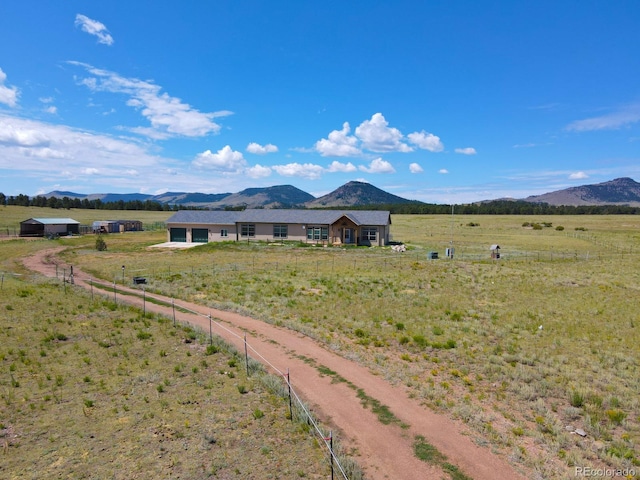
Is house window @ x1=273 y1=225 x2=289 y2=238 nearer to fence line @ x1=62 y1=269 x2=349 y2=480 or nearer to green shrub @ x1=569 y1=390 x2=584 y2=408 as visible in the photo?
fence line @ x1=62 y1=269 x2=349 y2=480

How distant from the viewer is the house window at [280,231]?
54.8m

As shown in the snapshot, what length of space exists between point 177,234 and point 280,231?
15374 millimetres

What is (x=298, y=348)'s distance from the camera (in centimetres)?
1461

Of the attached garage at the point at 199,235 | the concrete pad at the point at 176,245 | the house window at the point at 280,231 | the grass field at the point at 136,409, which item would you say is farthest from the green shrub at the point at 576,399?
the attached garage at the point at 199,235

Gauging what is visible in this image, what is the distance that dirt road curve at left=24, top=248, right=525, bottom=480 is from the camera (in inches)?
308

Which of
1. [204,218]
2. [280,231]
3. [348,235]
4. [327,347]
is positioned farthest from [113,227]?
[327,347]

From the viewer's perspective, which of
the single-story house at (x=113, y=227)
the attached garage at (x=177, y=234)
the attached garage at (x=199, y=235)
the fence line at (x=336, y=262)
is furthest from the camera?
the single-story house at (x=113, y=227)

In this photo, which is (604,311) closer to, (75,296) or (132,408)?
(132,408)

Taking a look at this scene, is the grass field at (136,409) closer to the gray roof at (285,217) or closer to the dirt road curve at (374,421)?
the dirt road curve at (374,421)

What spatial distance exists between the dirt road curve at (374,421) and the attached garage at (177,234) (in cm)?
4462

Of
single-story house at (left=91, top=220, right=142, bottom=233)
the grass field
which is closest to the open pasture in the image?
the grass field

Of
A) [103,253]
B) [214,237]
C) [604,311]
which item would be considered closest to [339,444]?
[604,311]

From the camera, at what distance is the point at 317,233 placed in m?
53.2

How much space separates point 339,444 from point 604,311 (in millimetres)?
18531
